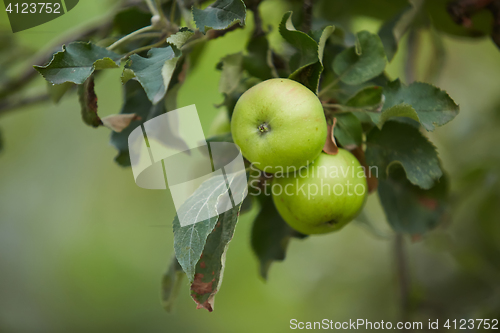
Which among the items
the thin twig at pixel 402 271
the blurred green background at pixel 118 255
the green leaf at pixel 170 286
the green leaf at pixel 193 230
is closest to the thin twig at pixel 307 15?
the green leaf at pixel 193 230

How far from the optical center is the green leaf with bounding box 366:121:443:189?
66 centimetres

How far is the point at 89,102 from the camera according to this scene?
65 cm

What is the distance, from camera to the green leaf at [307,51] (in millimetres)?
616

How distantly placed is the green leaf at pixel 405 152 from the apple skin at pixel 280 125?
141mm

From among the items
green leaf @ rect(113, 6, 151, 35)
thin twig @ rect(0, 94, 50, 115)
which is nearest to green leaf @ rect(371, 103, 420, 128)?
green leaf @ rect(113, 6, 151, 35)

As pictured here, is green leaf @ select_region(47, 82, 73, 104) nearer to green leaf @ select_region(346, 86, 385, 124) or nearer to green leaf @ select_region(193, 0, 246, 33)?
green leaf @ select_region(193, 0, 246, 33)

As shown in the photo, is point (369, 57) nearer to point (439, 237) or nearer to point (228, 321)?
point (439, 237)

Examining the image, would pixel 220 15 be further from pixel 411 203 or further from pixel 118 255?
pixel 118 255

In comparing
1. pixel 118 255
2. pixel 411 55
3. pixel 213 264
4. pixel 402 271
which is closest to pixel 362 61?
pixel 213 264

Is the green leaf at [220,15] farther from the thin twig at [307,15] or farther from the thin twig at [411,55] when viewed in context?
the thin twig at [411,55]

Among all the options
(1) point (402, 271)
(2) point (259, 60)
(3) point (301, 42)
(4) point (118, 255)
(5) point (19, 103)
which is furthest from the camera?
(4) point (118, 255)

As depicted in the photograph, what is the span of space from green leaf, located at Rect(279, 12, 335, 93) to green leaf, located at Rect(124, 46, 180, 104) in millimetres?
199

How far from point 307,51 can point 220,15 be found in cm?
16

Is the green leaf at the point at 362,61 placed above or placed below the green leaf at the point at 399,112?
above
